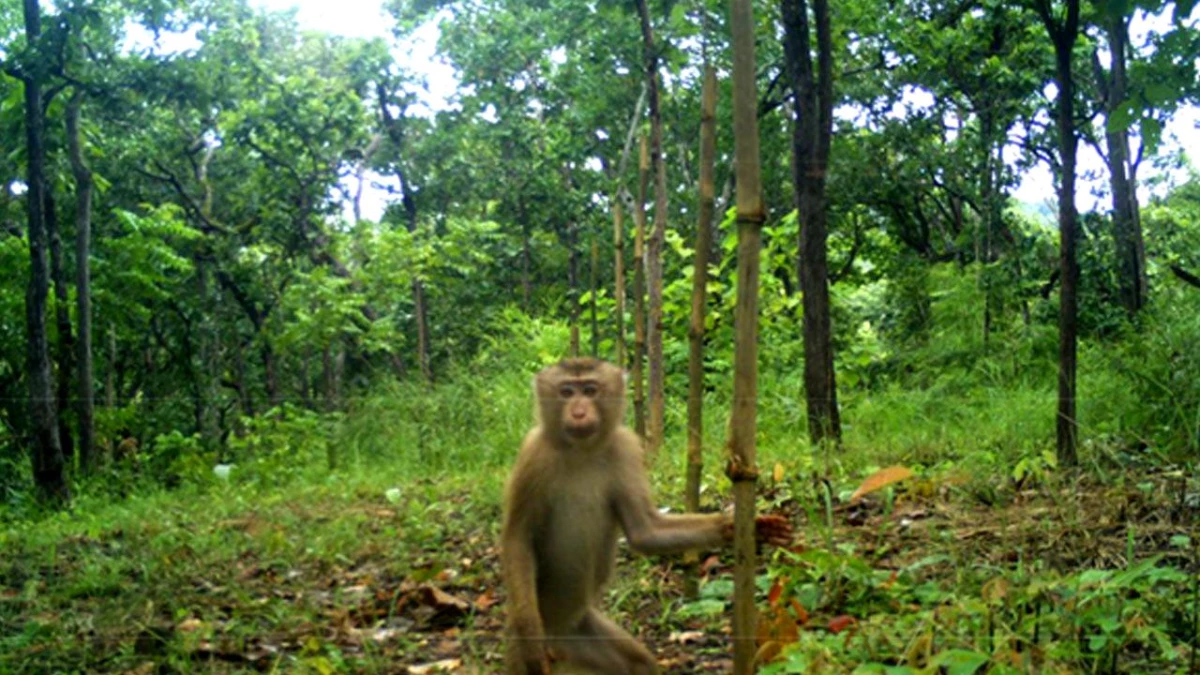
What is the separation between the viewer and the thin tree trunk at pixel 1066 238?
5.30m

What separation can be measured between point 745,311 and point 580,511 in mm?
1363

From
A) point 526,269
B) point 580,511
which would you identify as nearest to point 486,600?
point 580,511

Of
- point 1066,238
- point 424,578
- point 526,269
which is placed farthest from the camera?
point 526,269

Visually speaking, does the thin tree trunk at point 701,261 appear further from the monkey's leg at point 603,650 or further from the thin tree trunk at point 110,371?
the thin tree trunk at point 110,371

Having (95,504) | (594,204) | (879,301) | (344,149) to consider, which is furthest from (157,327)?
(879,301)

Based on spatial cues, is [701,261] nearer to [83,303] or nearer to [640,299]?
[640,299]

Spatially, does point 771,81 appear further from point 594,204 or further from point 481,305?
point 481,305

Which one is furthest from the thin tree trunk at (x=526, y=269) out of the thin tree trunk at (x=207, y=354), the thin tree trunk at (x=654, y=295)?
the thin tree trunk at (x=654, y=295)

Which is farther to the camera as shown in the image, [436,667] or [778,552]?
[778,552]

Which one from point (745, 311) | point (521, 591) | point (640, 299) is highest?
point (640, 299)

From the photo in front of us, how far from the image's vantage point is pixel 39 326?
32.9 feet

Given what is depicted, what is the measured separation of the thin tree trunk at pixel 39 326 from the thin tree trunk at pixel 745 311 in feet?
28.4

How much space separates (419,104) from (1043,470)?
17026mm

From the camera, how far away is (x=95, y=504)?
943cm
